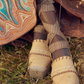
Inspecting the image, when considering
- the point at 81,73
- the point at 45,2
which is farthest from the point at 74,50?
the point at 45,2

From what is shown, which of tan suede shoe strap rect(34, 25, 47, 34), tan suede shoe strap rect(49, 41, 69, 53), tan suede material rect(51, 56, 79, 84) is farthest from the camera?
tan suede shoe strap rect(34, 25, 47, 34)

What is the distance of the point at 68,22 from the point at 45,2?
Answer: 0.30 meters

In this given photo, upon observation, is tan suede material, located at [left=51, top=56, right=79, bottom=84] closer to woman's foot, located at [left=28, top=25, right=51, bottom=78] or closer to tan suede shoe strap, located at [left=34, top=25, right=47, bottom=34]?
woman's foot, located at [left=28, top=25, right=51, bottom=78]

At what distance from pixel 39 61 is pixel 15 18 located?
0.40 metres

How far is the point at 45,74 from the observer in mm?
808

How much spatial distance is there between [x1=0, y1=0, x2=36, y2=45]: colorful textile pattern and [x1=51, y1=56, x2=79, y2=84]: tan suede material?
38cm

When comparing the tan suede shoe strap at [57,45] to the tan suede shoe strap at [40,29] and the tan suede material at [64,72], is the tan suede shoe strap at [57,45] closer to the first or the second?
the tan suede material at [64,72]

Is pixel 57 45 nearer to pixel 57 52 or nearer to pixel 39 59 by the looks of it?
pixel 57 52

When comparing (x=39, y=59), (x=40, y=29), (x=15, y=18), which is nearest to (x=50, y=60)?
(x=39, y=59)

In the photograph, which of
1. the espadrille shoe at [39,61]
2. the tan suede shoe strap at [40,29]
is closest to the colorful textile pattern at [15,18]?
the tan suede shoe strap at [40,29]

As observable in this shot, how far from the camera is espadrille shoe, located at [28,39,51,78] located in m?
0.76

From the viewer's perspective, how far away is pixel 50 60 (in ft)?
2.66

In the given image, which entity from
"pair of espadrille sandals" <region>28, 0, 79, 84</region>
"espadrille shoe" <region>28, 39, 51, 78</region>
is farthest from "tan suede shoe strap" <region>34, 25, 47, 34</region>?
"espadrille shoe" <region>28, 39, 51, 78</region>

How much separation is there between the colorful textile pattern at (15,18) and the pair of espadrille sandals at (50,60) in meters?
0.09
